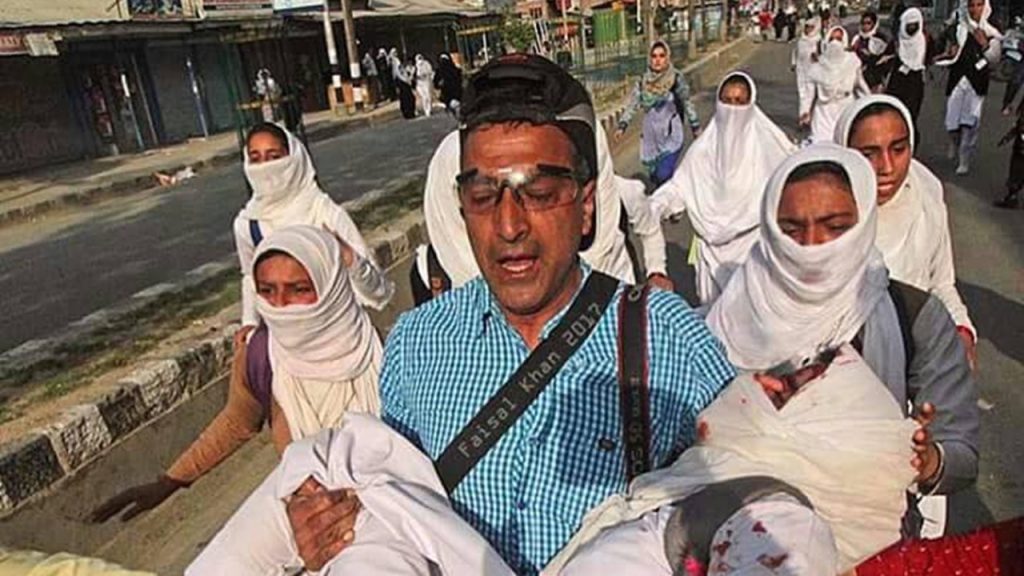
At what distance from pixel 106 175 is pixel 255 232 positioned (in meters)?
12.8

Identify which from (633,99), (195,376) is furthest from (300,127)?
(195,376)

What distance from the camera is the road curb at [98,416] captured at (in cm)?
345

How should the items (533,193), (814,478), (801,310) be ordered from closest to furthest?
(814,478) → (533,193) → (801,310)

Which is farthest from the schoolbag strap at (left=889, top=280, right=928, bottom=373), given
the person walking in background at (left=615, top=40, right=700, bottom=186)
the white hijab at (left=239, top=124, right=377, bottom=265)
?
the person walking in background at (left=615, top=40, right=700, bottom=186)

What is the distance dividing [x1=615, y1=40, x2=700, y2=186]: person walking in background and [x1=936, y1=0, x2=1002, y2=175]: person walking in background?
152 inches

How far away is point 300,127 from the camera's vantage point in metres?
16.1

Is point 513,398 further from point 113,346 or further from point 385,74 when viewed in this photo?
point 385,74

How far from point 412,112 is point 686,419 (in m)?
21.4

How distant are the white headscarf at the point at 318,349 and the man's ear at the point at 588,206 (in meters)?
1.17

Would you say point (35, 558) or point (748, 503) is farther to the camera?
point (35, 558)

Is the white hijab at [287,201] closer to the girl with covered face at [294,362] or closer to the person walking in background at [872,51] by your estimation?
the girl with covered face at [294,362]

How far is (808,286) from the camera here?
2.23 meters

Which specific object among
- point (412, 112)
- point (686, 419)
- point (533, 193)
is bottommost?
point (412, 112)

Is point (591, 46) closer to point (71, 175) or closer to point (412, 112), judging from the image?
point (412, 112)
